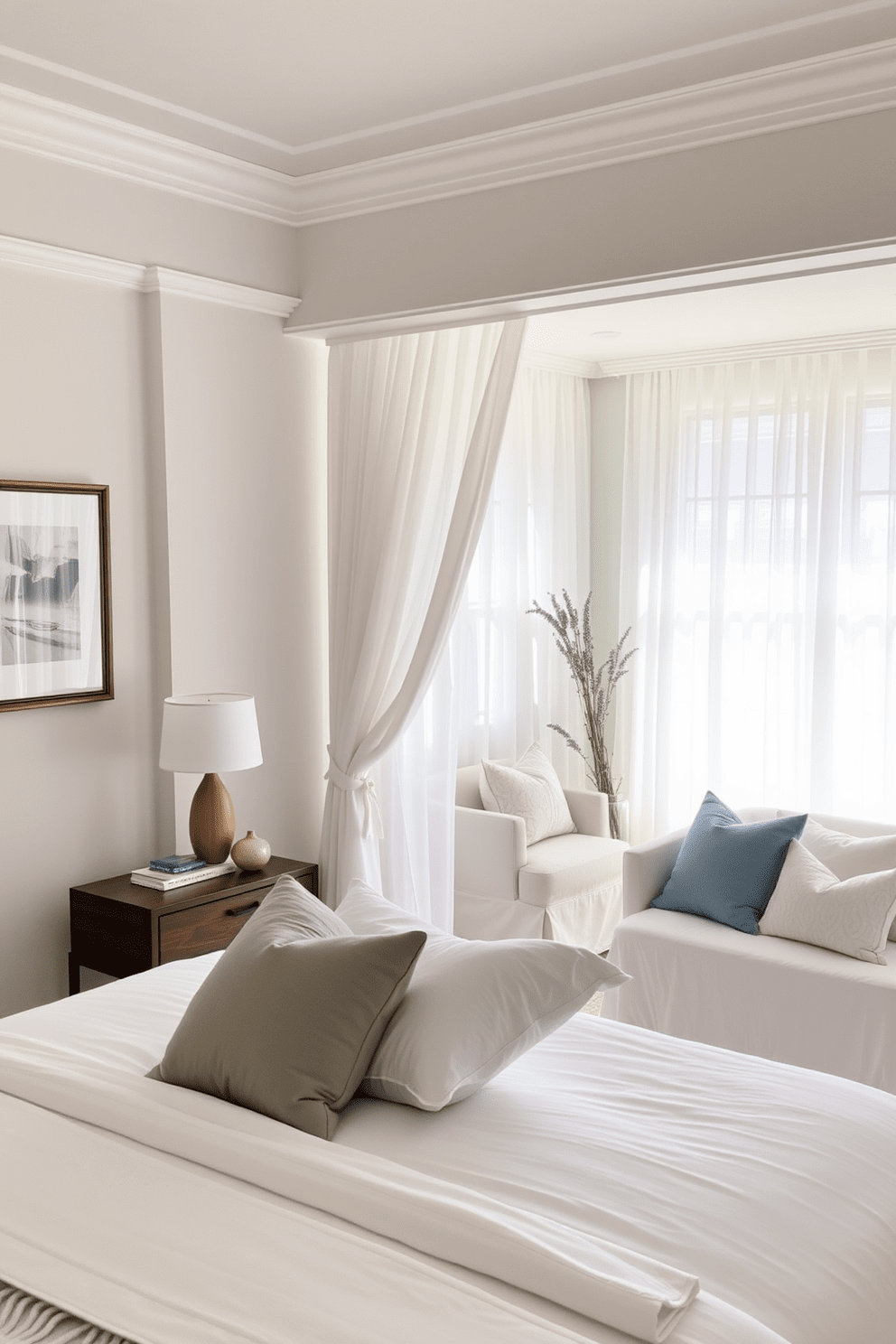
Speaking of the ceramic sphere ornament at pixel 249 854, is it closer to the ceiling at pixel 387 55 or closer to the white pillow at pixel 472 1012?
the white pillow at pixel 472 1012

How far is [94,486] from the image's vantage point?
358 cm

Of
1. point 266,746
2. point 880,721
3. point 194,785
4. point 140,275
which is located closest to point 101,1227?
point 194,785

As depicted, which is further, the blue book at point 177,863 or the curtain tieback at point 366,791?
the curtain tieback at point 366,791

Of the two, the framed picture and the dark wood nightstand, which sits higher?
the framed picture

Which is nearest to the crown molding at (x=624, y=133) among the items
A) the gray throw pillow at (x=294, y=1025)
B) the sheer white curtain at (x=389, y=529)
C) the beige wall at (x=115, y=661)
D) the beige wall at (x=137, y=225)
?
the beige wall at (x=137, y=225)

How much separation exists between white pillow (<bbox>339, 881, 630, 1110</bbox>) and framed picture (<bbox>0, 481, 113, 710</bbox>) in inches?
67.0

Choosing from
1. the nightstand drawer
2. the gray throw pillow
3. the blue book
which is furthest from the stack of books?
the gray throw pillow

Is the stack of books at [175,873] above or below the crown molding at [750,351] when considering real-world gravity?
below

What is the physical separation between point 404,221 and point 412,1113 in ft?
9.45

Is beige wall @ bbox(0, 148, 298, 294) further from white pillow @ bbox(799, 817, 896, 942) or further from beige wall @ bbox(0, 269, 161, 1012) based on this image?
white pillow @ bbox(799, 817, 896, 942)

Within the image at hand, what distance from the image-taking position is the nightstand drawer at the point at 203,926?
339 cm

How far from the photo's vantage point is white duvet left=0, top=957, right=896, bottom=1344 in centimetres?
146

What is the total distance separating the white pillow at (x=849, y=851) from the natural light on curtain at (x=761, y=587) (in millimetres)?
1342

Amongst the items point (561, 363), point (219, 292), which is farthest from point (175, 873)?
point (561, 363)
